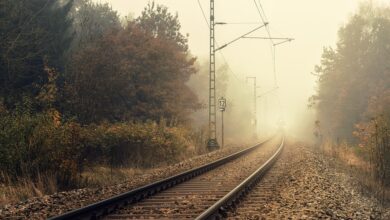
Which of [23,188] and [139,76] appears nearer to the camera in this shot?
[23,188]

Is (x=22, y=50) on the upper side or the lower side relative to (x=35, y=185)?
upper

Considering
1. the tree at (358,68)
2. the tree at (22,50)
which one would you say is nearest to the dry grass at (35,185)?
the tree at (22,50)

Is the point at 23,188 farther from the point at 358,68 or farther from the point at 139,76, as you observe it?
the point at 358,68

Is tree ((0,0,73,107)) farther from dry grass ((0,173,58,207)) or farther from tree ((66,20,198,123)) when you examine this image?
dry grass ((0,173,58,207))

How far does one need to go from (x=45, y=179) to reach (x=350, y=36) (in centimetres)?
5719

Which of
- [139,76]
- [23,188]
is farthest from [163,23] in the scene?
[23,188]

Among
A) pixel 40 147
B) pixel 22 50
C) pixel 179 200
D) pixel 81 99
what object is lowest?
pixel 179 200

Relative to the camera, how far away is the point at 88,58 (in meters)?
23.8

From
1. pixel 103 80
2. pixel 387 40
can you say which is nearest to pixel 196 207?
pixel 103 80

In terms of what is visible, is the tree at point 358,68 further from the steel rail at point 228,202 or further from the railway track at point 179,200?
the steel rail at point 228,202

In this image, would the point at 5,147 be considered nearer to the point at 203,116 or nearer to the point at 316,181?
the point at 316,181

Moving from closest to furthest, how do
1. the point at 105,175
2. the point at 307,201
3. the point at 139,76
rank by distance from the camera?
the point at 307,201 < the point at 105,175 < the point at 139,76

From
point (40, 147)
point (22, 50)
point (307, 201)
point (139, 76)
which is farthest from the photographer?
point (139, 76)

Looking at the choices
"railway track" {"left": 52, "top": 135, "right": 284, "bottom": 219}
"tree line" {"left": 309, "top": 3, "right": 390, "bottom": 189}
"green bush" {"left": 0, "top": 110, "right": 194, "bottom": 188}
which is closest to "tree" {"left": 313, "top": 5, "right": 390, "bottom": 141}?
"tree line" {"left": 309, "top": 3, "right": 390, "bottom": 189}
